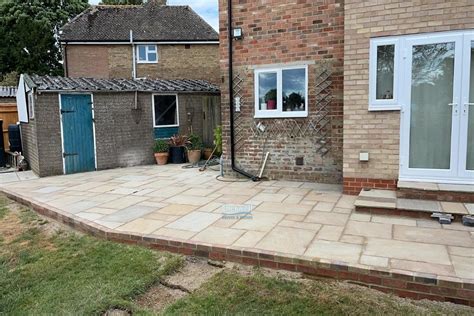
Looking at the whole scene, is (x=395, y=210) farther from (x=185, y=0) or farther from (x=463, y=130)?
(x=185, y=0)

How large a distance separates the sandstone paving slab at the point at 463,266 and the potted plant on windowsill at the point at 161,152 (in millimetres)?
8783

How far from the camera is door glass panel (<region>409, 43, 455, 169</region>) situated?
5.52 meters

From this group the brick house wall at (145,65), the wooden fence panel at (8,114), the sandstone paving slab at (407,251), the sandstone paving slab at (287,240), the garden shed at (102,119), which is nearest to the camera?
the sandstone paving slab at (407,251)

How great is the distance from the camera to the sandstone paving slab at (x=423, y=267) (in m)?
3.35

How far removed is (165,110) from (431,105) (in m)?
8.02

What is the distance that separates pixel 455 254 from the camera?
375 centimetres

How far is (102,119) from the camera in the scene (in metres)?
10.5

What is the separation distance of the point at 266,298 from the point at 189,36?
19524 mm

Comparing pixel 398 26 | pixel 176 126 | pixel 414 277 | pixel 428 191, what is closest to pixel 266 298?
pixel 414 277

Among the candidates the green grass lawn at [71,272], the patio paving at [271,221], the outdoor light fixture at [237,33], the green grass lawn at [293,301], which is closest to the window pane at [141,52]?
the patio paving at [271,221]

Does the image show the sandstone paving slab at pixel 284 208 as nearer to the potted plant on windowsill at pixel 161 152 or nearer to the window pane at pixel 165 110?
the potted plant on windowsill at pixel 161 152

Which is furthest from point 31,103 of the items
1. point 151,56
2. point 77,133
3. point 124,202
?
point 151,56

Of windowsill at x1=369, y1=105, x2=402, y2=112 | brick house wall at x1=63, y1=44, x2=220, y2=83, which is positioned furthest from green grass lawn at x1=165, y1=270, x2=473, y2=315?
brick house wall at x1=63, y1=44, x2=220, y2=83

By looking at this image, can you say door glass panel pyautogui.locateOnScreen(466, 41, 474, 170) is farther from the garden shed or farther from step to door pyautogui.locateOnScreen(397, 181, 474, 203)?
the garden shed
